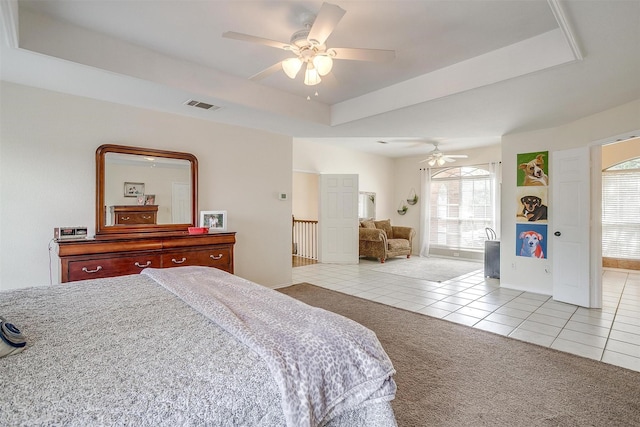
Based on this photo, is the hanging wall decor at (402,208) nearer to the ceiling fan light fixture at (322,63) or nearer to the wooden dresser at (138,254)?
the wooden dresser at (138,254)

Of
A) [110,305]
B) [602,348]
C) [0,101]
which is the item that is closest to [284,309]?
[110,305]

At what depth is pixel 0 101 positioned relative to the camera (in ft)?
9.14

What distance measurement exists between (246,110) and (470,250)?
20.7 ft

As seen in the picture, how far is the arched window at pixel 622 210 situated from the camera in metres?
5.95

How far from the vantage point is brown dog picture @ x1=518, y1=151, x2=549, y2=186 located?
453cm

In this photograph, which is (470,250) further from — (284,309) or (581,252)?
(284,309)

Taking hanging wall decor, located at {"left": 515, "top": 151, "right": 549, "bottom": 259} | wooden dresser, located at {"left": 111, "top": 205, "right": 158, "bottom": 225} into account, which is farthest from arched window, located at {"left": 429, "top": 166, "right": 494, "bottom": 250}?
wooden dresser, located at {"left": 111, "top": 205, "right": 158, "bottom": 225}

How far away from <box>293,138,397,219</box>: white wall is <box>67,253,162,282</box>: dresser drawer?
3.96 metres

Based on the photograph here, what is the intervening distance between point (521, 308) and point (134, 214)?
4801mm

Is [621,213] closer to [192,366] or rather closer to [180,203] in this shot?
[180,203]

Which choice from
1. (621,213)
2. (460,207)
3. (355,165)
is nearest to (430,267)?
(460,207)

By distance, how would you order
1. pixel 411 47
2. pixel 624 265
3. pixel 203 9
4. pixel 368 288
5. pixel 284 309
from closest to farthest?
pixel 284 309, pixel 203 9, pixel 411 47, pixel 368 288, pixel 624 265

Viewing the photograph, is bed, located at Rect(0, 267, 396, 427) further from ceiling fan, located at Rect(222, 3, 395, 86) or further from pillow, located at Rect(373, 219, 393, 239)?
pillow, located at Rect(373, 219, 393, 239)

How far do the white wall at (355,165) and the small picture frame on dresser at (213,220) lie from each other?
2928mm
